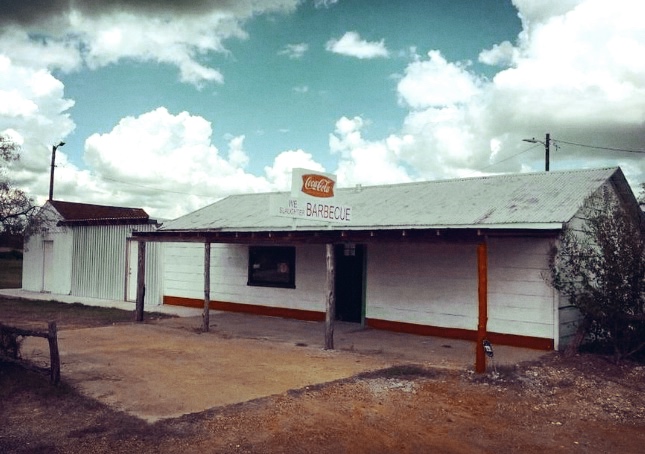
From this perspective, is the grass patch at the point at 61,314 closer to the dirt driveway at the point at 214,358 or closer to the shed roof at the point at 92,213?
the dirt driveway at the point at 214,358

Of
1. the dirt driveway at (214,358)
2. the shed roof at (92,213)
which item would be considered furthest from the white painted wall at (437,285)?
the shed roof at (92,213)

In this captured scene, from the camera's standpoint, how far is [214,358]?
9680 mm

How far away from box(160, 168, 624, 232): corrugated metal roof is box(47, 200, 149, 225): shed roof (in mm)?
3718

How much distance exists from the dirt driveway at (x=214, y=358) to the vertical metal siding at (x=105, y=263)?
5123 mm

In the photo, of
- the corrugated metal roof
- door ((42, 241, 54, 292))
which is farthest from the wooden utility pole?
door ((42, 241, 54, 292))

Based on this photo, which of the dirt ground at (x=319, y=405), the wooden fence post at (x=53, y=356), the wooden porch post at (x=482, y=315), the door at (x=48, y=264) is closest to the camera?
the dirt ground at (x=319, y=405)

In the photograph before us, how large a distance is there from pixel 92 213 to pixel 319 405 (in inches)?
854

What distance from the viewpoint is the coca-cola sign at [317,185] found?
1101 cm

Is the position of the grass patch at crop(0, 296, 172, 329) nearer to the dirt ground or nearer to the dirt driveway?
the dirt driveway

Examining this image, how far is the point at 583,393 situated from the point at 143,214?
85.1ft

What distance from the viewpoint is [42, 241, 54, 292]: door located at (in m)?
22.6

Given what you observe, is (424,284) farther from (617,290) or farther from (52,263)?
(52,263)

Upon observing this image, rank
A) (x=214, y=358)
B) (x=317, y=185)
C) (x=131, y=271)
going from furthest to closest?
(x=131, y=271), (x=317, y=185), (x=214, y=358)

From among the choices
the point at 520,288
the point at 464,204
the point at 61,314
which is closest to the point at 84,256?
the point at 61,314
